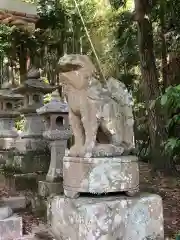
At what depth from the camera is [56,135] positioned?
230 inches

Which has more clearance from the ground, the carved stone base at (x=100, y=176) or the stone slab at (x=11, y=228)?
the carved stone base at (x=100, y=176)

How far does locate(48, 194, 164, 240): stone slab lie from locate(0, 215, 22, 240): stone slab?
644 mm

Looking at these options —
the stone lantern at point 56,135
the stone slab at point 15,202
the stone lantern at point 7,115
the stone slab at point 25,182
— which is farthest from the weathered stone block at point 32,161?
the stone slab at point 15,202

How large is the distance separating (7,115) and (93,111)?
18.0 feet

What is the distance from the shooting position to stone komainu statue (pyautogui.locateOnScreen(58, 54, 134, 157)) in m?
3.14

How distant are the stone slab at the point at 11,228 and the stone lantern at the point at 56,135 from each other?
1.76 meters

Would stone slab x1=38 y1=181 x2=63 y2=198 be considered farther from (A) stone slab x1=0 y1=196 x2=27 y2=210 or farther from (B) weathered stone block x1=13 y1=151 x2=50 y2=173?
(B) weathered stone block x1=13 y1=151 x2=50 y2=173

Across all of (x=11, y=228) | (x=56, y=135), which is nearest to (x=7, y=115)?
(x=56, y=135)

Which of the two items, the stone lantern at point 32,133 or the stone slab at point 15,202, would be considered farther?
the stone lantern at point 32,133

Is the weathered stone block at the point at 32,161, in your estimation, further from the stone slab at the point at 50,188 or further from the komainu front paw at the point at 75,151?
the komainu front paw at the point at 75,151

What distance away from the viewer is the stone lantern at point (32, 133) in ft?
22.6

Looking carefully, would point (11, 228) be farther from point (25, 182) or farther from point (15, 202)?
point (25, 182)

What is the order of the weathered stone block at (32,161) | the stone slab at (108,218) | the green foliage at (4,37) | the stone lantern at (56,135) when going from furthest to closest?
the green foliage at (4,37) → the weathered stone block at (32,161) → the stone lantern at (56,135) → the stone slab at (108,218)

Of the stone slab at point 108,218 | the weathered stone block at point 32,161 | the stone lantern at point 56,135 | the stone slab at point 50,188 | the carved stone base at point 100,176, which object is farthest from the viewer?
the weathered stone block at point 32,161
